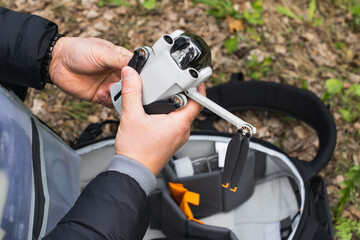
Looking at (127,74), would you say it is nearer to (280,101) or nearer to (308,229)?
(308,229)

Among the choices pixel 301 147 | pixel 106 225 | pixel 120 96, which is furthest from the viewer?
pixel 301 147

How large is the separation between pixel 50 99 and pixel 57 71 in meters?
0.89

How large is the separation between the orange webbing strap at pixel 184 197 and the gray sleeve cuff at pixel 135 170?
548 mm

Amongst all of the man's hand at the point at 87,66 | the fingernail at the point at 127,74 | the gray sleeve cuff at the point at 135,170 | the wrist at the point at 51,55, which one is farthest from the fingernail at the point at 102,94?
the gray sleeve cuff at the point at 135,170

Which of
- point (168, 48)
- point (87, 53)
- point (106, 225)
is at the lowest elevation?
point (106, 225)

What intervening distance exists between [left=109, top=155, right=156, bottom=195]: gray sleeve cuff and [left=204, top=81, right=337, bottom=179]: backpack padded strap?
3.31 ft

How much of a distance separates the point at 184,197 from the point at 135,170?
0.60m

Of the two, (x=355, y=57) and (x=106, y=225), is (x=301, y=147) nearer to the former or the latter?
(x=355, y=57)

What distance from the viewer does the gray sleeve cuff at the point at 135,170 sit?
1.00 meters

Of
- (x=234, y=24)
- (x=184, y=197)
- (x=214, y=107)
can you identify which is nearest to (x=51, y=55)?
(x=214, y=107)

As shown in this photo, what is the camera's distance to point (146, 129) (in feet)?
3.44

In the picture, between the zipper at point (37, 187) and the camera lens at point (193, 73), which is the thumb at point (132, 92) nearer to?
the camera lens at point (193, 73)

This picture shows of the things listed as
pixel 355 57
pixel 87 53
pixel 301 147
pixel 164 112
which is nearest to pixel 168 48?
pixel 164 112

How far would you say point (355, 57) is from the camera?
248cm
